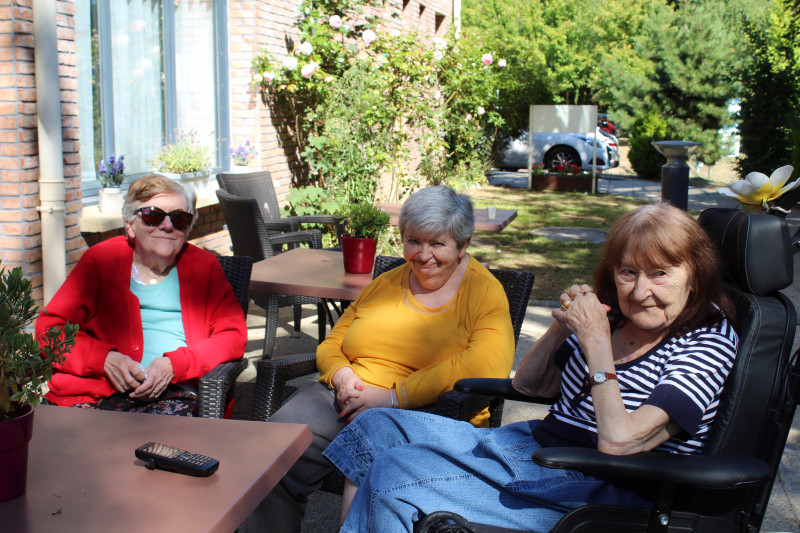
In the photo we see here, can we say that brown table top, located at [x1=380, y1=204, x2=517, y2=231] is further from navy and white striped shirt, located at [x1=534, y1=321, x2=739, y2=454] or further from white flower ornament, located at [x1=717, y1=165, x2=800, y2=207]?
navy and white striped shirt, located at [x1=534, y1=321, x2=739, y2=454]

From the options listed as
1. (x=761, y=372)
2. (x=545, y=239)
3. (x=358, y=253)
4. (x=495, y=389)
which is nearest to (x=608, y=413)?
(x=761, y=372)

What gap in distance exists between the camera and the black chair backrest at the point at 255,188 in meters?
6.07

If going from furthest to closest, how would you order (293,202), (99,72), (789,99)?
(789,99), (293,202), (99,72)

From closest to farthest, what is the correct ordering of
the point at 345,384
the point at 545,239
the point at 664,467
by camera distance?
the point at 664,467 < the point at 345,384 < the point at 545,239

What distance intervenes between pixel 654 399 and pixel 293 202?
603 centimetres

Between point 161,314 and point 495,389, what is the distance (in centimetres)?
131

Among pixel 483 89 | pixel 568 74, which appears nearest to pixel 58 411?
pixel 483 89

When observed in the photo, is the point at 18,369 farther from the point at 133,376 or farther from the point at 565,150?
the point at 565,150

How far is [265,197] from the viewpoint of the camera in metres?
6.53

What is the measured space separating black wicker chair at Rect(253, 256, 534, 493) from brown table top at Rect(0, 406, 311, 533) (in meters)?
0.69

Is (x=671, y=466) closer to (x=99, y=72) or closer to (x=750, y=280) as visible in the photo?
(x=750, y=280)

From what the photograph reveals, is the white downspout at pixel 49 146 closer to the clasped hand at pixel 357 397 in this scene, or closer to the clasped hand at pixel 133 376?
the clasped hand at pixel 133 376

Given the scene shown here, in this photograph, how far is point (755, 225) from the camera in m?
2.16

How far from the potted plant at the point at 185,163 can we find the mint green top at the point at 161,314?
357 centimetres
